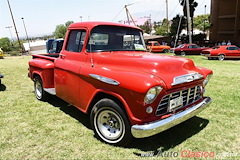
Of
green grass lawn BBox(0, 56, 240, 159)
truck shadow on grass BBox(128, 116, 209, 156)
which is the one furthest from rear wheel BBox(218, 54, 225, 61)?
truck shadow on grass BBox(128, 116, 209, 156)

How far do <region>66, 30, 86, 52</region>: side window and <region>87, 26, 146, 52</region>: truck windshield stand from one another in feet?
0.80

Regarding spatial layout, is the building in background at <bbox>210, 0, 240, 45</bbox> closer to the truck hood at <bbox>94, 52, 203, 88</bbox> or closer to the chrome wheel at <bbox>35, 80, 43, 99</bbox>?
the truck hood at <bbox>94, 52, 203, 88</bbox>

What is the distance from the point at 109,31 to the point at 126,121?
6.09 feet

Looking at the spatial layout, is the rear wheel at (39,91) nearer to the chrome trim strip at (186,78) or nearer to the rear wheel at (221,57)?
the chrome trim strip at (186,78)

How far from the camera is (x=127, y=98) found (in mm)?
2742

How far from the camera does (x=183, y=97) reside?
310 cm

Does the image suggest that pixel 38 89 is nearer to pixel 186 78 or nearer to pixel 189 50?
pixel 186 78

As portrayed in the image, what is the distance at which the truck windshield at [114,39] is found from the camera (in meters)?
3.68

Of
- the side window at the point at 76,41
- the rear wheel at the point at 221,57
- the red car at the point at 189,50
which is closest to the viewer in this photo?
the side window at the point at 76,41

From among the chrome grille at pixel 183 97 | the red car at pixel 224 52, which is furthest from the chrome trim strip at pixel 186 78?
the red car at pixel 224 52

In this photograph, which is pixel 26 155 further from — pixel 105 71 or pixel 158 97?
pixel 158 97

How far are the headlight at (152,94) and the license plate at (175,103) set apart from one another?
36cm

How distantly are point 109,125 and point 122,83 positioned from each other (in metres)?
0.79

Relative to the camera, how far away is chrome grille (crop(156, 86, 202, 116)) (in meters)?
2.82
